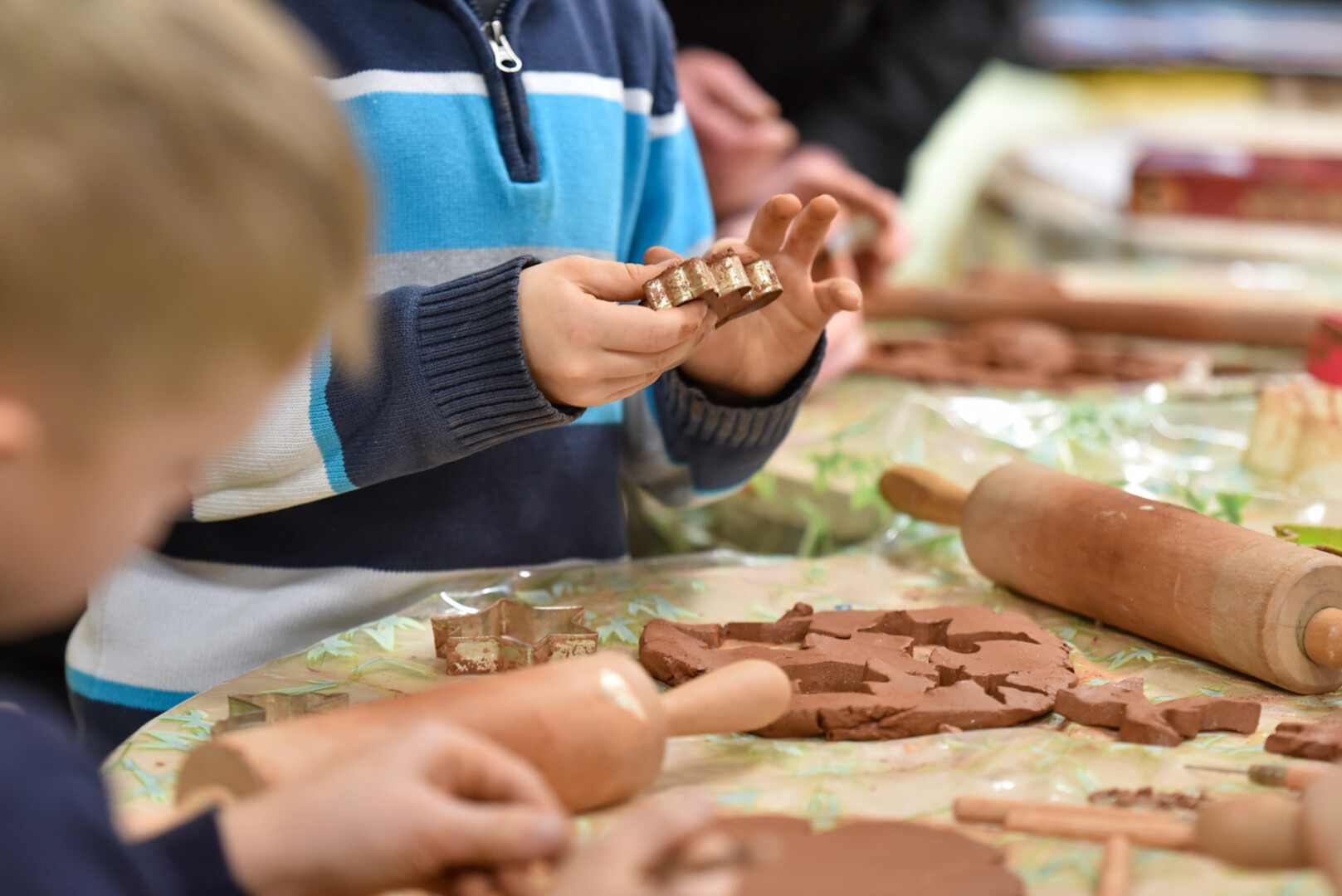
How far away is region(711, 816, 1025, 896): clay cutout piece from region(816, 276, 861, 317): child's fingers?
0.49 meters

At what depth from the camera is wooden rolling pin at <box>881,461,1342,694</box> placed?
0.89m

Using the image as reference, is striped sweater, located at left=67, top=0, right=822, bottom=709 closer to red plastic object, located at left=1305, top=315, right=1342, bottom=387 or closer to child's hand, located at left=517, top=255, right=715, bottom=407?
child's hand, located at left=517, top=255, right=715, bottom=407

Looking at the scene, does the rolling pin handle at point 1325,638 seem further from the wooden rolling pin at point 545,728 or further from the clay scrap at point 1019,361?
the clay scrap at point 1019,361

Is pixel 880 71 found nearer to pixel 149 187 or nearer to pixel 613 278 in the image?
pixel 613 278

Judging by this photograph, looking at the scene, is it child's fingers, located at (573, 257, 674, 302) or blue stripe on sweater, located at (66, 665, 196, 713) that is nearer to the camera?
child's fingers, located at (573, 257, 674, 302)

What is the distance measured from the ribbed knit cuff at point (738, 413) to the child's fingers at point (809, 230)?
4.4 inches

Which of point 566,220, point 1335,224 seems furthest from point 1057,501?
point 1335,224

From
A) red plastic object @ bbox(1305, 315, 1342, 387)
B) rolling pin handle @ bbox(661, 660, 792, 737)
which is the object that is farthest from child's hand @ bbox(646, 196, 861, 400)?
red plastic object @ bbox(1305, 315, 1342, 387)

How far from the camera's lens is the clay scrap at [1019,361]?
1.96 m

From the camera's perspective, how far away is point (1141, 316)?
2.34 metres

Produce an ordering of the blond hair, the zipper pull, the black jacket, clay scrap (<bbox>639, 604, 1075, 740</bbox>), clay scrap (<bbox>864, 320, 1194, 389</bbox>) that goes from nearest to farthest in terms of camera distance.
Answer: the blond hair < clay scrap (<bbox>639, 604, 1075, 740</bbox>) < the zipper pull < clay scrap (<bbox>864, 320, 1194, 389</bbox>) < the black jacket

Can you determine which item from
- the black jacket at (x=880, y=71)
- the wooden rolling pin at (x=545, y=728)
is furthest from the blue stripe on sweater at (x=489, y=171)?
the black jacket at (x=880, y=71)

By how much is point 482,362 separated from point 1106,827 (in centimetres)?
57

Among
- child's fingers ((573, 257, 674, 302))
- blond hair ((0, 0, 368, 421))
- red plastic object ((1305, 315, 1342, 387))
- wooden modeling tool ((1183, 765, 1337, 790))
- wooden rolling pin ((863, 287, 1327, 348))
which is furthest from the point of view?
wooden rolling pin ((863, 287, 1327, 348))
